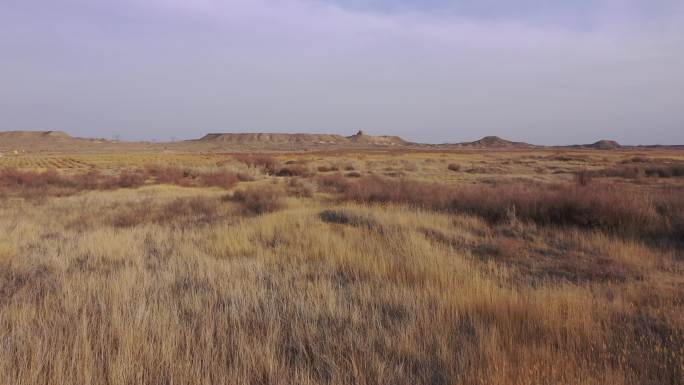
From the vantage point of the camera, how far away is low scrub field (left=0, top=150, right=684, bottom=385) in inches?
97.0

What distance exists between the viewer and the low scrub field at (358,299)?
2.46 meters

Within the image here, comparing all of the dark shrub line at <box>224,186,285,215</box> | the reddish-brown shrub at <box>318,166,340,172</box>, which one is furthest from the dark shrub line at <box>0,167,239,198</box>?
the reddish-brown shrub at <box>318,166,340,172</box>

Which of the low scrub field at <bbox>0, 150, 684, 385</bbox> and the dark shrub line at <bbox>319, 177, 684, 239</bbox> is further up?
the dark shrub line at <bbox>319, 177, 684, 239</bbox>

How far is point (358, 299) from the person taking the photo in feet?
12.4

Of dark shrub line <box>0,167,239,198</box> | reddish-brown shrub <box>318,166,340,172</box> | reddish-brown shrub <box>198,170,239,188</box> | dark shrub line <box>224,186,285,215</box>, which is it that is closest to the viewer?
dark shrub line <box>224,186,285,215</box>

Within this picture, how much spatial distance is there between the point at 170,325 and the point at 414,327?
80.4 inches

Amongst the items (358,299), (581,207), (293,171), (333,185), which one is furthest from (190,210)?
(293,171)

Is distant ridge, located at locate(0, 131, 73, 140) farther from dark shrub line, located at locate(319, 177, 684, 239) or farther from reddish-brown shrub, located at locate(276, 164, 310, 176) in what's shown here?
dark shrub line, located at locate(319, 177, 684, 239)

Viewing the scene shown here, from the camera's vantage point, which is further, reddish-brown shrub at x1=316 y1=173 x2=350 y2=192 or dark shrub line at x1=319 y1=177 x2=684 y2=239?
reddish-brown shrub at x1=316 y1=173 x2=350 y2=192

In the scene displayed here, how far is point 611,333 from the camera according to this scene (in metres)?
2.87

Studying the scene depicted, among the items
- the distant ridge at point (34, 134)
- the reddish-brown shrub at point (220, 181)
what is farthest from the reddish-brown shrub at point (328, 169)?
the distant ridge at point (34, 134)

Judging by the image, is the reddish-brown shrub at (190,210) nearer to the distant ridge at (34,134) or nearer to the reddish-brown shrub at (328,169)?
the reddish-brown shrub at (328,169)

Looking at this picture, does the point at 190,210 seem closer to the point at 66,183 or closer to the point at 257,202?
the point at 257,202

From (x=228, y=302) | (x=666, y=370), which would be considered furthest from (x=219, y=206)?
(x=666, y=370)
